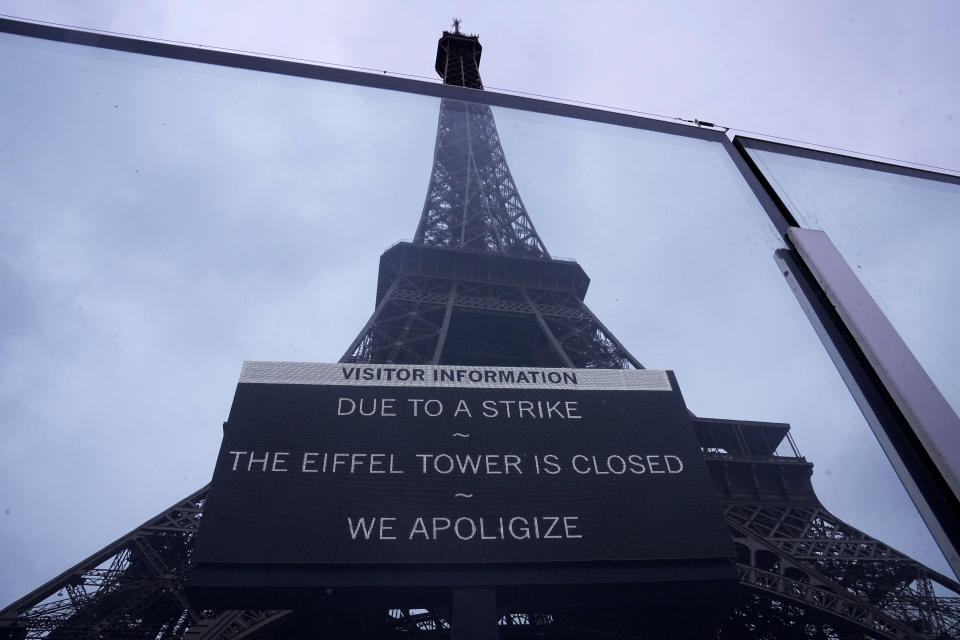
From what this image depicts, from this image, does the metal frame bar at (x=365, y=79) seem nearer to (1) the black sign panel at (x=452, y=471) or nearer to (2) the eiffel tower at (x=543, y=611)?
(1) the black sign panel at (x=452, y=471)

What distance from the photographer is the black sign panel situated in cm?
833

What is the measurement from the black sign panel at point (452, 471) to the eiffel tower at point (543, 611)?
98.1 inches

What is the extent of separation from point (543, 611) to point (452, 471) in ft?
21.1

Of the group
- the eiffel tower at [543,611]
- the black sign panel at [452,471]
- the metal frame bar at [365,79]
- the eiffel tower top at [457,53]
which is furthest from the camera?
the eiffel tower top at [457,53]

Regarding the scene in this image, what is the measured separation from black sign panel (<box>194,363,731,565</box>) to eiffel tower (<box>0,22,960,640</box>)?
8.18 ft

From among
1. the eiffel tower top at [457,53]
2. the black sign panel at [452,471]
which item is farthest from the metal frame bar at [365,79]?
the eiffel tower top at [457,53]

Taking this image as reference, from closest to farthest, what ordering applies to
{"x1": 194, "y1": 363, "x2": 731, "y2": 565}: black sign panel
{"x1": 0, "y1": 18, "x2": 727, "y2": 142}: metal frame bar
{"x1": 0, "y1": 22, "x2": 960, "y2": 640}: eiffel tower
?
{"x1": 0, "y1": 18, "x2": 727, "y2": 142}: metal frame bar
{"x1": 194, "y1": 363, "x2": 731, "y2": 565}: black sign panel
{"x1": 0, "y1": 22, "x2": 960, "y2": 640}: eiffel tower

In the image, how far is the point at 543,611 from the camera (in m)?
13.5

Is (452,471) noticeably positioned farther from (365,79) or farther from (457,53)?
(457,53)

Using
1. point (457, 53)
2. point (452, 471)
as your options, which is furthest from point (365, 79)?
point (457, 53)

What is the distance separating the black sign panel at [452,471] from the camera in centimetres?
833

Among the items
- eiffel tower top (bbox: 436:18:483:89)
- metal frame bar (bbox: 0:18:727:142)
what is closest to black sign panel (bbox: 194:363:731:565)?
metal frame bar (bbox: 0:18:727:142)

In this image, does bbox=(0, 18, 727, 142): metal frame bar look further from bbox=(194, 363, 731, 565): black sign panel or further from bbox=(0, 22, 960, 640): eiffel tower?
bbox=(0, 22, 960, 640): eiffel tower

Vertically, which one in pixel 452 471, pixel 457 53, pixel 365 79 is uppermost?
pixel 457 53
